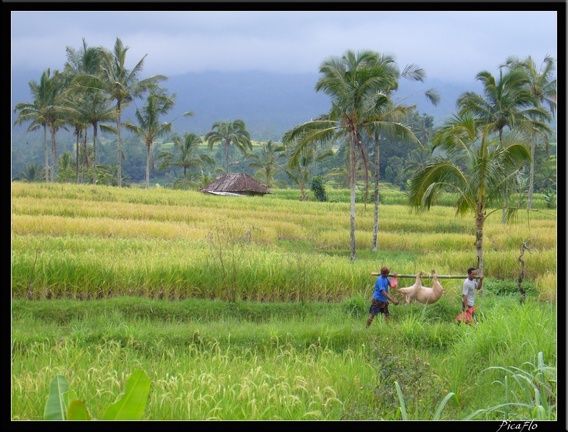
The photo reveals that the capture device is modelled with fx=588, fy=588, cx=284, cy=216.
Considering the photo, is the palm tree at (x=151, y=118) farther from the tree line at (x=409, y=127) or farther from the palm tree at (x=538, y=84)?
the palm tree at (x=538, y=84)

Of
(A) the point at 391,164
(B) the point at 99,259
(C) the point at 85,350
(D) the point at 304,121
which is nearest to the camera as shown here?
(C) the point at 85,350

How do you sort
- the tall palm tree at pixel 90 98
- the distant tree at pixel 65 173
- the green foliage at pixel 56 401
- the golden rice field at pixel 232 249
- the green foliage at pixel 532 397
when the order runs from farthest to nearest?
1. the distant tree at pixel 65 173
2. the tall palm tree at pixel 90 98
3. the golden rice field at pixel 232 249
4. the green foliage at pixel 532 397
5. the green foliage at pixel 56 401

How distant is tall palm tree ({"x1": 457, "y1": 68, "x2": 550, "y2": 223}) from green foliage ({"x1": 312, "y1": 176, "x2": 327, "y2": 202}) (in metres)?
3.38

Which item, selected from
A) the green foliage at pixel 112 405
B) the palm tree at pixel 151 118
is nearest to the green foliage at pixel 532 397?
the green foliage at pixel 112 405

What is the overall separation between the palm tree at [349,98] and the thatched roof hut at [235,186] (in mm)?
1949

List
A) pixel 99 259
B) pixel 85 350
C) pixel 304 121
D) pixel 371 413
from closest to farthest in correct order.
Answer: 1. pixel 371 413
2. pixel 85 350
3. pixel 99 259
4. pixel 304 121

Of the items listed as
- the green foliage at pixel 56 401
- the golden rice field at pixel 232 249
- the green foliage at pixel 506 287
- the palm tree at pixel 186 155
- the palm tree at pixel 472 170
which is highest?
the palm tree at pixel 186 155

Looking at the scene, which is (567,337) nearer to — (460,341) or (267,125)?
(460,341)

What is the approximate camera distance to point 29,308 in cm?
563

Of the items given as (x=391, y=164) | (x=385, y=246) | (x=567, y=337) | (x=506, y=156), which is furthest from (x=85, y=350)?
(x=391, y=164)

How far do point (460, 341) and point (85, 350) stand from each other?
3.05 meters

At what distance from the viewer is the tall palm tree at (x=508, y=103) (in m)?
7.99

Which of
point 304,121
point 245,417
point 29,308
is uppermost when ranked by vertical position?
point 304,121

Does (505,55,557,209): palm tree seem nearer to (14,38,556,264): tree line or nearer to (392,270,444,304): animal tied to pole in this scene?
(14,38,556,264): tree line
